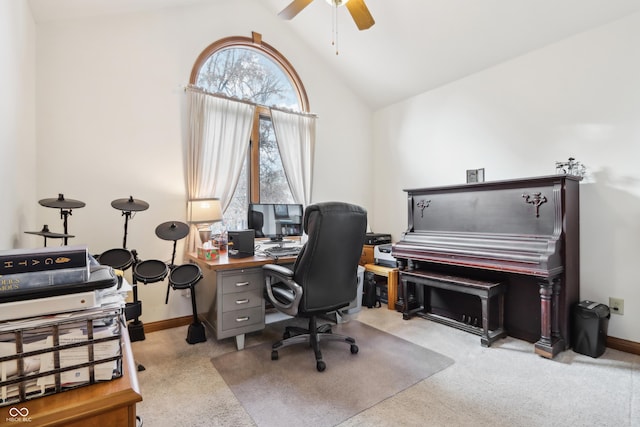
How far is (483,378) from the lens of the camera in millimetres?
2154

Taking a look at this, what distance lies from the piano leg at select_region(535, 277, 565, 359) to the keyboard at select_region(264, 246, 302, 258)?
203cm

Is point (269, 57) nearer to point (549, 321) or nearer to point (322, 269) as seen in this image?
point (322, 269)

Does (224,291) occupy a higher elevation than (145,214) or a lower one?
lower

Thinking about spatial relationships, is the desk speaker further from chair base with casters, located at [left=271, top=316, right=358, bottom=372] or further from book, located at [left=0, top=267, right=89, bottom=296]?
book, located at [left=0, top=267, right=89, bottom=296]

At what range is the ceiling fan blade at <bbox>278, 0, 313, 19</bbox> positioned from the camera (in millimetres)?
2496

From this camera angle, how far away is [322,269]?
226 centimetres

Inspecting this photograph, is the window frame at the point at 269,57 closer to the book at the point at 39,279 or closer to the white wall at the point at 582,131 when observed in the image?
the white wall at the point at 582,131

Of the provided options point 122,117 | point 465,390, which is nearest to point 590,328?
point 465,390

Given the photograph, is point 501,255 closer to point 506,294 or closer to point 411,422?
point 506,294

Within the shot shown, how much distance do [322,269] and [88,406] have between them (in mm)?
1687

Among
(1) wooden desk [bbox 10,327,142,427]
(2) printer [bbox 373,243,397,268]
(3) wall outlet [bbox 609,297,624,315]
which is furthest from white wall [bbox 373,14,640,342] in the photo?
(1) wooden desk [bbox 10,327,142,427]

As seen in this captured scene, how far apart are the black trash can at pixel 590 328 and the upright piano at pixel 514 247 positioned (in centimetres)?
7

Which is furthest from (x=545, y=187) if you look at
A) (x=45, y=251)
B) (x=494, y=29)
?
(x=45, y=251)

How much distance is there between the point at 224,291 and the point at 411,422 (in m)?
1.57
